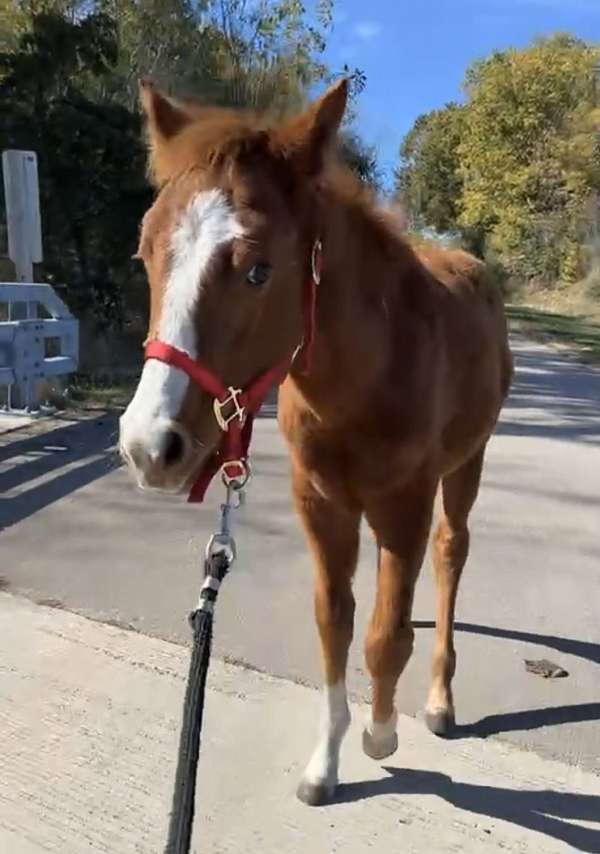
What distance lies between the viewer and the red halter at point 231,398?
1.82 metres

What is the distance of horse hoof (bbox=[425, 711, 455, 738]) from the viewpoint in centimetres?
325

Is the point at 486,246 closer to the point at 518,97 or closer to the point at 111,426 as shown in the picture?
the point at 518,97

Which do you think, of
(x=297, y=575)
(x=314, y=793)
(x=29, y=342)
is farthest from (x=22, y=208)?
(x=314, y=793)

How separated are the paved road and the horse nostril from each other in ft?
6.65

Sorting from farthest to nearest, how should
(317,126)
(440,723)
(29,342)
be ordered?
(29,342)
(440,723)
(317,126)

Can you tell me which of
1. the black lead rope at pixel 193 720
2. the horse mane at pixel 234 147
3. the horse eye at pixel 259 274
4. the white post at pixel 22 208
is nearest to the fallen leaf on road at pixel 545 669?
the black lead rope at pixel 193 720

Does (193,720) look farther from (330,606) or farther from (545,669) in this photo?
(545,669)

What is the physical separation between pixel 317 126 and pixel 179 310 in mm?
586

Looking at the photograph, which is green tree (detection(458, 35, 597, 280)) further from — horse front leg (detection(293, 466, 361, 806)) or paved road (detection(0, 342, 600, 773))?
horse front leg (detection(293, 466, 361, 806))

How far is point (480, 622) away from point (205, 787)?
5.97ft

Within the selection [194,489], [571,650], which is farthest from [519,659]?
[194,489]

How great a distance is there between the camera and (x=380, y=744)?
2955mm

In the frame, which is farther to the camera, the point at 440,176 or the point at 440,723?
the point at 440,176

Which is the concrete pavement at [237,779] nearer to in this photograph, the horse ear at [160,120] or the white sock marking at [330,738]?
the white sock marking at [330,738]
